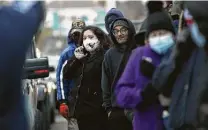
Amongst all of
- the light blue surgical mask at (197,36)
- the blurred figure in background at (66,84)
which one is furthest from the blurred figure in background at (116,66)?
the light blue surgical mask at (197,36)

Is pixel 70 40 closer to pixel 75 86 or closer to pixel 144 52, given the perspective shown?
pixel 75 86

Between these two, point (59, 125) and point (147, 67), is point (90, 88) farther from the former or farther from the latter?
point (59, 125)

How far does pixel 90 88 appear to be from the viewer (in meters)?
8.94

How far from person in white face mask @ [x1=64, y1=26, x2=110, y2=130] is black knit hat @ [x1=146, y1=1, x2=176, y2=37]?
9.12ft

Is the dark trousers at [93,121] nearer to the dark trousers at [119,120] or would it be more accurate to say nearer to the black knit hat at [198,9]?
the dark trousers at [119,120]

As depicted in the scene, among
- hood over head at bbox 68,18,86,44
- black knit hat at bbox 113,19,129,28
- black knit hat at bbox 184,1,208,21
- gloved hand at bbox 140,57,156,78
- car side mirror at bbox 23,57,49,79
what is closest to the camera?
black knit hat at bbox 184,1,208,21

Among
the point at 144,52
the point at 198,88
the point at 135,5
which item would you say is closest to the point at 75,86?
the point at 144,52

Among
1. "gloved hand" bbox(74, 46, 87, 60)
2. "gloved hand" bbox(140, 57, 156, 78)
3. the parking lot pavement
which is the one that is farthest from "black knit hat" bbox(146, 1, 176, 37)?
the parking lot pavement

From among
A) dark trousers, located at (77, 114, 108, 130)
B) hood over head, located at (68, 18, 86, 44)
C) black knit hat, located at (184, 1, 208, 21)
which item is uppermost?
black knit hat, located at (184, 1, 208, 21)

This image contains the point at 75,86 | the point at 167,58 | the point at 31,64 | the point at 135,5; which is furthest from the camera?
the point at 135,5

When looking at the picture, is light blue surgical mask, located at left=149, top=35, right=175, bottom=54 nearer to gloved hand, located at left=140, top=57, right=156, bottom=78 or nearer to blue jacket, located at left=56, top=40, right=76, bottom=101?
gloved hand, located at left=140, top=57, right=156, bottom=78

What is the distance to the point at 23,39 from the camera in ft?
16.4

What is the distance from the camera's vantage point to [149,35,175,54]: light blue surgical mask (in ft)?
19.2

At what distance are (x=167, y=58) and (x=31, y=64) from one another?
242cm
